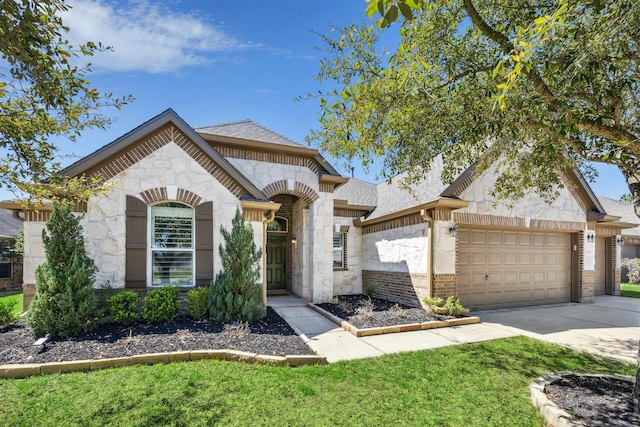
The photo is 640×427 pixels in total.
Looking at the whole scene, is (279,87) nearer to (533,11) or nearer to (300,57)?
(300,57)

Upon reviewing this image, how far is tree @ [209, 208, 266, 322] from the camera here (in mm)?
7488

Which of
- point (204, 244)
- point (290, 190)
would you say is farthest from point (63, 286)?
point (290, 190)

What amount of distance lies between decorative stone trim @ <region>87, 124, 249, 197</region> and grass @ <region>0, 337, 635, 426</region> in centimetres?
468

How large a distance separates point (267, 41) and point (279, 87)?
153cm

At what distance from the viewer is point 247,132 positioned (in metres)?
11.4

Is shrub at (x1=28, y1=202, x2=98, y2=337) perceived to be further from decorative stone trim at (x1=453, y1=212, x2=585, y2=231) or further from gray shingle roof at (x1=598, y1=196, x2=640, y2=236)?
gray shingle roof at (x1=598, y1=196, x2=640, y2=236)

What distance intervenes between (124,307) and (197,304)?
149 cm

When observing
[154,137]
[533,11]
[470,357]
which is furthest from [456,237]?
[154,137]

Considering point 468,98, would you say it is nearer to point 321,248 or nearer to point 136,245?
point 321,248

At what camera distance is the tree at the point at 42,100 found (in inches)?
124

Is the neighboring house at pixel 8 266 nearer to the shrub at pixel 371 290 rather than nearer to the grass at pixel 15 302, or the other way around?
the grass at pixel 15 302

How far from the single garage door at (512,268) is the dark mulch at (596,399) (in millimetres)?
5198

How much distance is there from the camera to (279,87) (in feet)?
32.8

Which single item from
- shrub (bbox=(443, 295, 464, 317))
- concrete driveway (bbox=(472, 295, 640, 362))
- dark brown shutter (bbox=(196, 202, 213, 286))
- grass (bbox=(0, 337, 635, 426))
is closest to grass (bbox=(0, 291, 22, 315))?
dark brown shutter (bbox=(196, 202, 213, 286))
